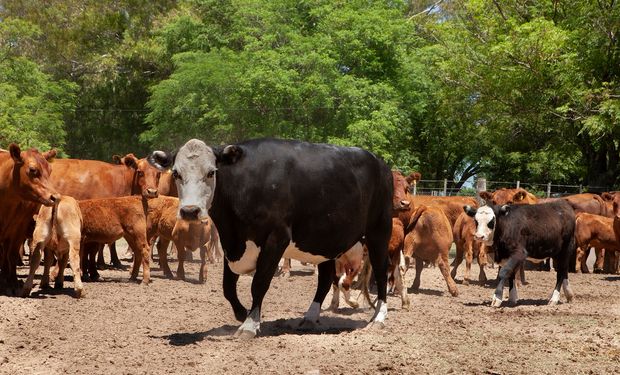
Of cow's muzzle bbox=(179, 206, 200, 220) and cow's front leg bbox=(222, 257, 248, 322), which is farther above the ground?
cow's muzzle bbox=(179, 206, 200, 220)

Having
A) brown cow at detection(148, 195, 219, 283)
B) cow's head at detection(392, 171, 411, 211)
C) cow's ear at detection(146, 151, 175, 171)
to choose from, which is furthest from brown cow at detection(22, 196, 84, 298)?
cow's head at detection(392, 171, 411, 211)

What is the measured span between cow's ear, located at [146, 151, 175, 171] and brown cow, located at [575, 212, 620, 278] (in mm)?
13621

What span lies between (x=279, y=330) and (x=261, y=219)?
1399mm

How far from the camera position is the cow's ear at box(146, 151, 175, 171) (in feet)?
30.4

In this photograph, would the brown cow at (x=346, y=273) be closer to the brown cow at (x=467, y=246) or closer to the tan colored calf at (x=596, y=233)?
the brown cow at (x=467, y=246)

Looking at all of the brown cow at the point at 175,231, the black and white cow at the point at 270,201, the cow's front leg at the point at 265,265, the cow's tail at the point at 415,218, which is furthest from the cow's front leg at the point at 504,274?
the cow's front leg at the point at 265,265

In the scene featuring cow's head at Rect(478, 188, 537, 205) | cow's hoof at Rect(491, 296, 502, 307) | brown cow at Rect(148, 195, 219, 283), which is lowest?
cow's hoof at Rect(491, 296, 502, 307)

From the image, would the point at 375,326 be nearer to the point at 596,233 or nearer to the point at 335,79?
the point at 596,233

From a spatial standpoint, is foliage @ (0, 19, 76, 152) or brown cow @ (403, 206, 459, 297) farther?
foliage @ (0, 19, 76, 152)

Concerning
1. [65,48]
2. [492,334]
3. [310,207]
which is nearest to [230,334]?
[310,207]

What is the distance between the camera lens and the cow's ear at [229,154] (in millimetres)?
9155

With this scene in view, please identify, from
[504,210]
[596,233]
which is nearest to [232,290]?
[504,210]

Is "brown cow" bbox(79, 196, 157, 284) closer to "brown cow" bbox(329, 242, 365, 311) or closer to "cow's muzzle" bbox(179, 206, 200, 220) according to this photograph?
"brown cow" bbox(329, 242, 365, 311)

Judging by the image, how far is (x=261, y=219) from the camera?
30.5ft
